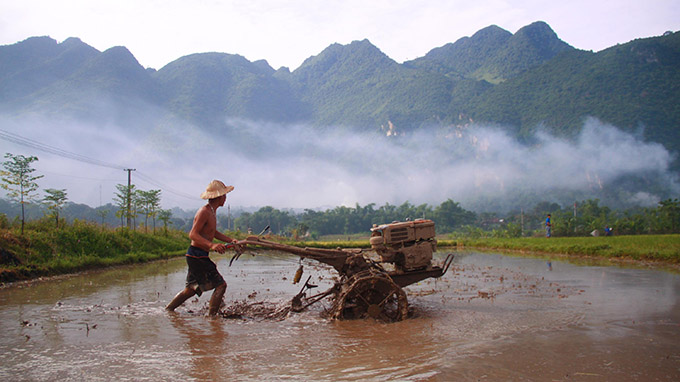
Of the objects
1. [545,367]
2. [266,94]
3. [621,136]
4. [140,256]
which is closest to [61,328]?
[545,367]

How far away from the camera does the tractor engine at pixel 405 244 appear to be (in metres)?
7.56

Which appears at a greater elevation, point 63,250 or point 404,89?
point 404,89

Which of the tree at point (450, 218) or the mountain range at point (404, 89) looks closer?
the tree at point (450, 218)

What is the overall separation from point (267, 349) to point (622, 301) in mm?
6507

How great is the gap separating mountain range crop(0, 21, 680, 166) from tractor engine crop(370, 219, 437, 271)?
99.2m

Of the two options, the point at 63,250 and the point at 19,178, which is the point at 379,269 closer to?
the point at 63,250

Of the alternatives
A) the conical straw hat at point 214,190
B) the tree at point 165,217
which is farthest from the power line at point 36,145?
the conical straw hat at point 214,190

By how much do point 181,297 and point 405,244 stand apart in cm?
369

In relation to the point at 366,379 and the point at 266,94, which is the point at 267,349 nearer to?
the point at 366,379

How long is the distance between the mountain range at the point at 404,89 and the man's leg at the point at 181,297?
102 m

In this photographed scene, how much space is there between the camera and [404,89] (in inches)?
6102

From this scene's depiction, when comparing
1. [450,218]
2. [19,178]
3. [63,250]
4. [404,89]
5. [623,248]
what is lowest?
[623,248]

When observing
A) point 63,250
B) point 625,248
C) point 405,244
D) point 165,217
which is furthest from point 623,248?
point 165,217

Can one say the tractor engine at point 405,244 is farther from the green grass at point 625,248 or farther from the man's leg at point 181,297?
the green grass at point 625,248
